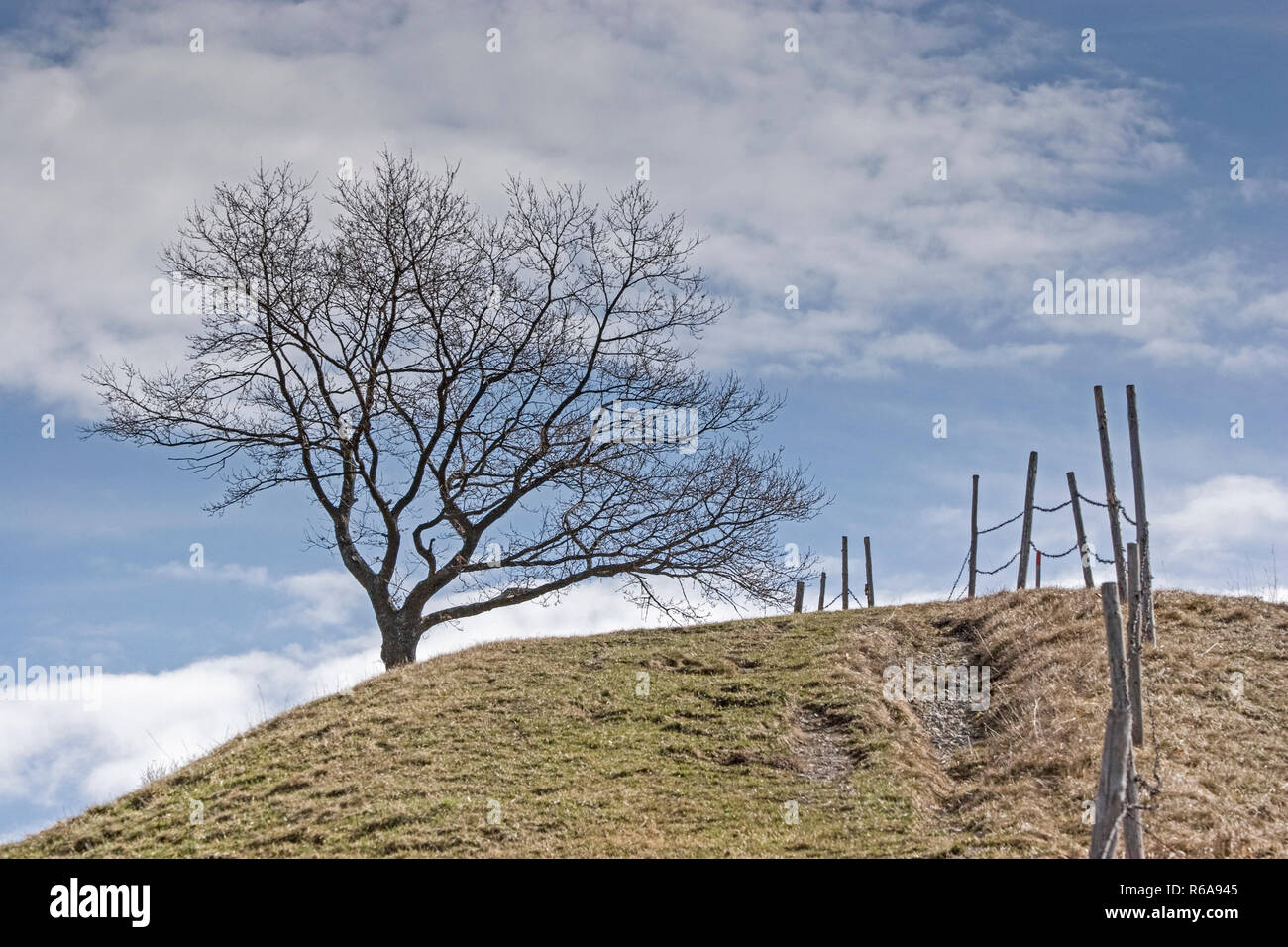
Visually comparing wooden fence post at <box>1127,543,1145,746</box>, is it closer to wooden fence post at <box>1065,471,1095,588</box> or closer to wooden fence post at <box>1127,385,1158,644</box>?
wooden fence post at <box>1127,385,1158,644</box>

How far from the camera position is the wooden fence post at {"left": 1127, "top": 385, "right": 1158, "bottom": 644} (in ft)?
57.8

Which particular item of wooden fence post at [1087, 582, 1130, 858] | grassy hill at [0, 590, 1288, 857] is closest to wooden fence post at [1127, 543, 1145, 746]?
grassy hill at [0, 590, 1288, 857]

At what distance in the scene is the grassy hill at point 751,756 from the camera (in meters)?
12.6

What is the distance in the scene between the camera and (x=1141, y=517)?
17625mm

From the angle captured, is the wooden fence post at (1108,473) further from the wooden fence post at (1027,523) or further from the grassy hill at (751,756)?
the wooden fence post at (1027,523)

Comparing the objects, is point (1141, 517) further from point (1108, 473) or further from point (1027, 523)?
point (1027, 523)

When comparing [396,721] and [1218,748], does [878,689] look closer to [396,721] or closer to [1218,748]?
[1218,748]

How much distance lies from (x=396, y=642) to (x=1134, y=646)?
15.1 m

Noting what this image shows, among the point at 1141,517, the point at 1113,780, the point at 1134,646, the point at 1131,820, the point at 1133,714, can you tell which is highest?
the point at 1141,517

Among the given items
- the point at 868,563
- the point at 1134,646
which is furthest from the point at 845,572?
the point at 1134,646

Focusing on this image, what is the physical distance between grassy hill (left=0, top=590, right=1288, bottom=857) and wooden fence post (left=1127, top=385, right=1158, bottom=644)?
0.66 meters

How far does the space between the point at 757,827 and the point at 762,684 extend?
244 inches

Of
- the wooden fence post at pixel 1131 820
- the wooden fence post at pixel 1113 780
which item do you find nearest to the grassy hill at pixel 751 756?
the wooden fence post at pixel 1131 820

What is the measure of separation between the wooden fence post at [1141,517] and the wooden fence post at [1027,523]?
223 inches
